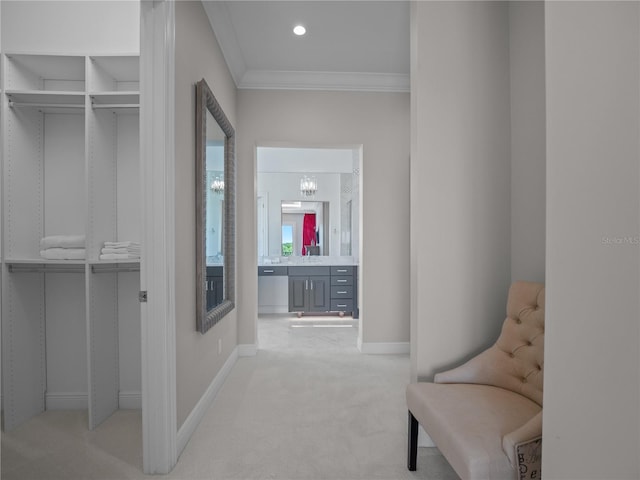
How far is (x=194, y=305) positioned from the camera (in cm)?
236

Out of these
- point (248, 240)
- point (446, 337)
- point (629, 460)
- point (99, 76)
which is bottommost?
point (446, 337)

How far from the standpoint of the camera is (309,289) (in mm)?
5773

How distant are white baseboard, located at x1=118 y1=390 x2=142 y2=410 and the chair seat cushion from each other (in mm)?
1826

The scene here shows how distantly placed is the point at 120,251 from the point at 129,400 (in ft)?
3.40

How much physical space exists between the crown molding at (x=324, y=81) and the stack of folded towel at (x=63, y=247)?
7.48 ft

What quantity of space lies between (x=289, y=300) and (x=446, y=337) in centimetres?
392

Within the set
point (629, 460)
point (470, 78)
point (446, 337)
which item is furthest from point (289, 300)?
point (629, 460)

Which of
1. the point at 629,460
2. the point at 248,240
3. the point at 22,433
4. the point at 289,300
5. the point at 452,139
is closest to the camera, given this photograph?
the point at 629,460

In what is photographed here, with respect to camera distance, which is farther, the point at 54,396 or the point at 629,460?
the point at 54,396

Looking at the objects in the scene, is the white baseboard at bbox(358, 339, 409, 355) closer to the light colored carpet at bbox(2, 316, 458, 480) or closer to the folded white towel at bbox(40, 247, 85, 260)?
the light colored carpet at bbox(2, 316, 458, 480)

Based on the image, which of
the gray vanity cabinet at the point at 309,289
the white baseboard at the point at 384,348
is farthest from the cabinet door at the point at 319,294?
the white baseboard at the point at 384,348

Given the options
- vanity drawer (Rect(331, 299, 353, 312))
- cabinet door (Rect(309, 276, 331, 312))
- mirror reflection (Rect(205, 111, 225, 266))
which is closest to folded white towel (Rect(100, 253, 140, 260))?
mirror reflection (Rect(205, 111, 225, 266))

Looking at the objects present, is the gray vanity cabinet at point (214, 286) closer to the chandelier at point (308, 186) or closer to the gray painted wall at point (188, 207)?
the gray painted wall at point (188, 207)

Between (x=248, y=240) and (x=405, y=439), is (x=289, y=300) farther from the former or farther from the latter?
(x=405, y=439)
